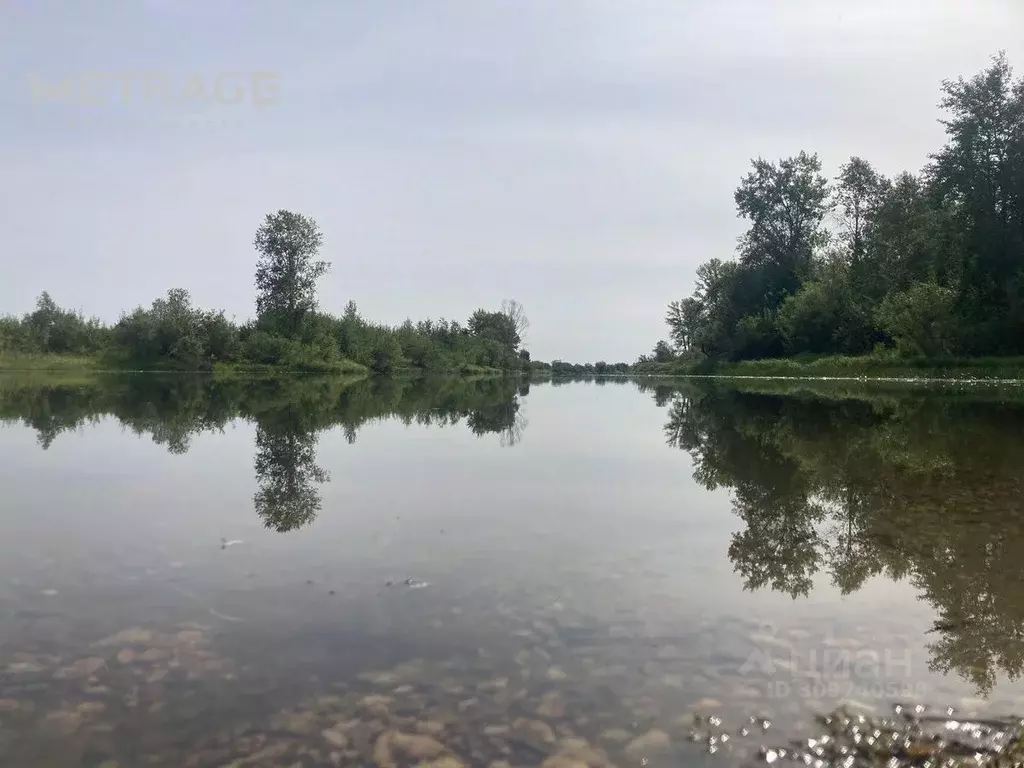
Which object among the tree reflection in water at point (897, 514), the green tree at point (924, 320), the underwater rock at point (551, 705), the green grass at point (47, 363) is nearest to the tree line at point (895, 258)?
the green tree at point (924, 320)

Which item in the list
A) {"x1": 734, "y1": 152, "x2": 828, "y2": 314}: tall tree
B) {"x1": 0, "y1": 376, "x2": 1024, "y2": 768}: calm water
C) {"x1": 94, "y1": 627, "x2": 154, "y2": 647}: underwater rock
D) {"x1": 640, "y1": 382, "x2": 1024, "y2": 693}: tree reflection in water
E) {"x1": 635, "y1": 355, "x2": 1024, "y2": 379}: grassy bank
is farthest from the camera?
{"x1": 734, "y1": 152, "x2": 828, "y2": 314}: tall tree

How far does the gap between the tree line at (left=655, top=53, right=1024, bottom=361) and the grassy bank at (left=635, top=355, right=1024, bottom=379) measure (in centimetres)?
107

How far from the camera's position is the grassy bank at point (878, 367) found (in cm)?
4925

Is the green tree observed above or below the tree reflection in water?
above

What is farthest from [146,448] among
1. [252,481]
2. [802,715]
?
[802,715]

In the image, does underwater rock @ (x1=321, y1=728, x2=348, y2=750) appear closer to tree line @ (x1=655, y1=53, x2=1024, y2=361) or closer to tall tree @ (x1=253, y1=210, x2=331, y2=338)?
tree line @ (x1=655, y1=53, x2=1024, y2=361)

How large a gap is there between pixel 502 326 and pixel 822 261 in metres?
83.5

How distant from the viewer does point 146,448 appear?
15.0m

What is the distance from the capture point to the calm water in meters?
3.93

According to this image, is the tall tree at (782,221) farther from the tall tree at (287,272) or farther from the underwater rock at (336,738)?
the underwater rock at (336,738)

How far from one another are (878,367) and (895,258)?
444 inches

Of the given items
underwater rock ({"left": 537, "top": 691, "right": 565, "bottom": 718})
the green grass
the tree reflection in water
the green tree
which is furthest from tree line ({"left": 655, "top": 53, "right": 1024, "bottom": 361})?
the green grass

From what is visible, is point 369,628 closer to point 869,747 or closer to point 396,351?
point 869,747

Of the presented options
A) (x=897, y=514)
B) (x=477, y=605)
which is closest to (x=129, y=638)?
(x=477, y=605)
